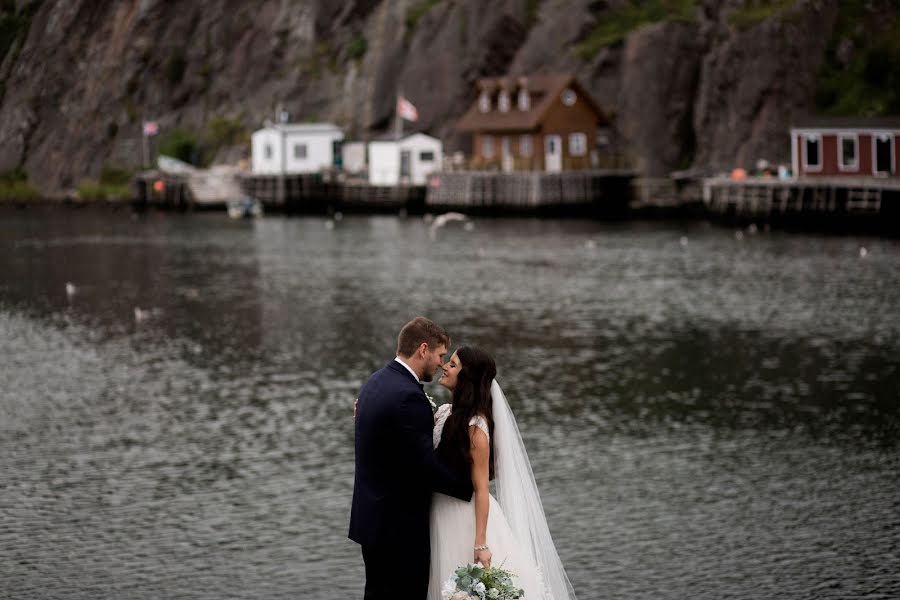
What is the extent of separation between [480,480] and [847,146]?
295 feet

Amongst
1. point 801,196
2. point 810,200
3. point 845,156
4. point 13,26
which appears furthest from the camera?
point 13,26

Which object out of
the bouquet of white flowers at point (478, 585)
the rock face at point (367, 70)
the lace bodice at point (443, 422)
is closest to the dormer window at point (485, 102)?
the rock face at point (367, 70)

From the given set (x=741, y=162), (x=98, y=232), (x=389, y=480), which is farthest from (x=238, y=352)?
(x=741, y=162)

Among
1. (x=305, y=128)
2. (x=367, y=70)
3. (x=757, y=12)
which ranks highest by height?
(x=757, y=12)

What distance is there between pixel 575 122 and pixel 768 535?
320 feet

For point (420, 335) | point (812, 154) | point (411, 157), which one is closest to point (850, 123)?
point (812, 154)

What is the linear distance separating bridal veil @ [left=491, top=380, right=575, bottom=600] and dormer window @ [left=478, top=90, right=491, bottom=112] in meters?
110

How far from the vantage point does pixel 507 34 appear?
137 m

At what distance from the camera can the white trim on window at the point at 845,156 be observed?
322 feet

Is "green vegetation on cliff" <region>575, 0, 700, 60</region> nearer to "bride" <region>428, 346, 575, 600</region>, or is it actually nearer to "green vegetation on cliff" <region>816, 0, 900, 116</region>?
"green vegetation on cliff" <region>816, 0, 900, 116</region>

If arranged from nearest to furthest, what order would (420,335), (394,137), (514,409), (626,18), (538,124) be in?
(420,335)
(514,409)
(538,124)
(394,137)
(626,18)

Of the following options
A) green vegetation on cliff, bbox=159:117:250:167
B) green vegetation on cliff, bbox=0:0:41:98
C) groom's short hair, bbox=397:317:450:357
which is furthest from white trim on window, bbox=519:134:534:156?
groom's short hair, bbox=397:317:450:357

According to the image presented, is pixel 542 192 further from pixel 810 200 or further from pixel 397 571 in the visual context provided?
pixel 397 571

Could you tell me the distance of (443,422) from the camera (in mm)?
13914
